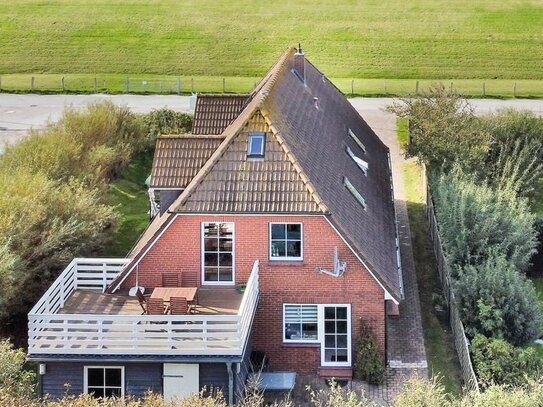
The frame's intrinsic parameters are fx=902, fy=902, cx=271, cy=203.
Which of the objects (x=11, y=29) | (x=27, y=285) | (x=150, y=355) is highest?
(x=11, y=29)

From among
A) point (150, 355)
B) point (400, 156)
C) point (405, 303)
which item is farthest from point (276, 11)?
point (150, 355)

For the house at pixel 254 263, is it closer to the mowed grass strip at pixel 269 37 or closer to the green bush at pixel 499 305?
the green bush at pixel 499 305

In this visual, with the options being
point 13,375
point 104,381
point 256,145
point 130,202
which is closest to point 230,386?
point 104,381

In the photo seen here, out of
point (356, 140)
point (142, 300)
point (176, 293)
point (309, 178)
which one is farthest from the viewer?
point (356, 140)

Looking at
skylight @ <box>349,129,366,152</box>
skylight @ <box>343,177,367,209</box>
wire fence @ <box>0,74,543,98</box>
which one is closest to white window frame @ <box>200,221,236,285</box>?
skylight @ <box>343,177,367,209</box>

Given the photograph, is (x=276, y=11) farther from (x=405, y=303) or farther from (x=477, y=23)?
(x=405, y=303)

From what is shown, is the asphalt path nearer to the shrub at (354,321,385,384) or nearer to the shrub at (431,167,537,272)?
the shrub at (431,167,537,272)

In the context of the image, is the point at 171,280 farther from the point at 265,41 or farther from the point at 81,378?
the point at 265,41
